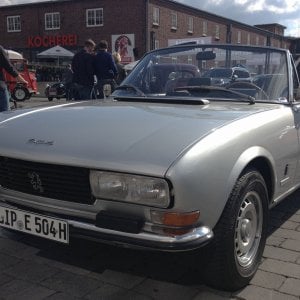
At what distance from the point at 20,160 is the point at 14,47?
133ft

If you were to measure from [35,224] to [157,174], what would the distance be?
888 millimetres

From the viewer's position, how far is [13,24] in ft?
134

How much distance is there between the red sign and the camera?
37.4 m

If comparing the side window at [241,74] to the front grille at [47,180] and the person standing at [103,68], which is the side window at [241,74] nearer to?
the front grille at [47,180]

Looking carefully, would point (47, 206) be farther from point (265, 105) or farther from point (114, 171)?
point (265, 105)

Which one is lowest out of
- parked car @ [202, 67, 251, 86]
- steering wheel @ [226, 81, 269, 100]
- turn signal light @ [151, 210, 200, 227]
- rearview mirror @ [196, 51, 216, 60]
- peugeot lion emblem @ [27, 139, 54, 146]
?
turn signal light @ [151, 210, 200, 227]

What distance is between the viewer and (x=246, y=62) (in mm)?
4164

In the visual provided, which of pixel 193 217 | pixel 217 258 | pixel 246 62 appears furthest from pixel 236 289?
pixel 246 62

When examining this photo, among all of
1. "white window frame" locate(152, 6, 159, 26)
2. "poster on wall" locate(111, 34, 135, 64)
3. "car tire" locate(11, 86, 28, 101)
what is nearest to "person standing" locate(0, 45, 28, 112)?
"car tire" locate(11, 86, 28, 101)

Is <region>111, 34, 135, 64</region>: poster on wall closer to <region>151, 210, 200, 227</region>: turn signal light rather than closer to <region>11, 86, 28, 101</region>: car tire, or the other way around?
<region>11, 86, 28, 101</region>: car tire

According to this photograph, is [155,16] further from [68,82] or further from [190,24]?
[68,82]

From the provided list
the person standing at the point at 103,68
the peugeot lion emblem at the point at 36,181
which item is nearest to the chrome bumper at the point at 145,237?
the peugeot lion emblem at the point at 36,181

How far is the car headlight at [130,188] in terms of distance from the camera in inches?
92.8

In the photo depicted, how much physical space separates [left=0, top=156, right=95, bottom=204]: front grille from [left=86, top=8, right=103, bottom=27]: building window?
34867 mm
